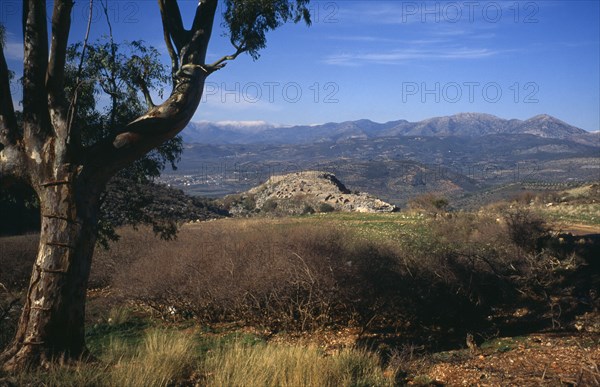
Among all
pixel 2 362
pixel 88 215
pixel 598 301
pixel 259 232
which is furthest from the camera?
pixel 259 232

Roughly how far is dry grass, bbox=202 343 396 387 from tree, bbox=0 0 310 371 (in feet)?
5.78

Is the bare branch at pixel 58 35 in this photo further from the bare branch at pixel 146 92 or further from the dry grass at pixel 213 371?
the dry grass at pixel 213 371

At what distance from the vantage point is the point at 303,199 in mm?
41812

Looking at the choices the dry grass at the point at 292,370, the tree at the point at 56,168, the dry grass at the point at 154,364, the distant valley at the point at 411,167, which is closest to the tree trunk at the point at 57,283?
the tree at the point at 56,168

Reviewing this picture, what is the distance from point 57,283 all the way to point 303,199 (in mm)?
36612

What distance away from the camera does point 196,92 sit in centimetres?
662

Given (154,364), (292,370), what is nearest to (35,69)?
(154,364)

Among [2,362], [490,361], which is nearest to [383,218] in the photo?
[490,361]

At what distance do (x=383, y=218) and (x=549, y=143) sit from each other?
175 metres

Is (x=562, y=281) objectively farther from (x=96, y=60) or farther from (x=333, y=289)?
(x=96, y=60)

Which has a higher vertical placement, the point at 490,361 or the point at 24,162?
the point at 24,162

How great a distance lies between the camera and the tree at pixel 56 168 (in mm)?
5316

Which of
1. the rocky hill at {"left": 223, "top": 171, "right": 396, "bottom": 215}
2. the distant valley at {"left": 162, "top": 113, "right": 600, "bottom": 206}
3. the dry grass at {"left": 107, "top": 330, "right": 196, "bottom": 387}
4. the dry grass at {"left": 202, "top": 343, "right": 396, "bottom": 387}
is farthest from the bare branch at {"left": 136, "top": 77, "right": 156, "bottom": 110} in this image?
the distant valley at {"left": 162, "top": 113, "right": 600, "bottom": 206}

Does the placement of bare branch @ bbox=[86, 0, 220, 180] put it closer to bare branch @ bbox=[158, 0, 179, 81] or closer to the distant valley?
bare branch @ bbox=[158, 0, 179, 81]
